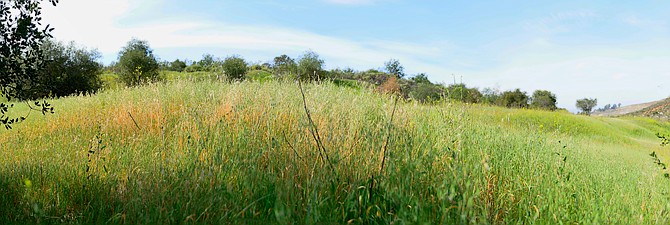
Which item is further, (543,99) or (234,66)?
(543,99)

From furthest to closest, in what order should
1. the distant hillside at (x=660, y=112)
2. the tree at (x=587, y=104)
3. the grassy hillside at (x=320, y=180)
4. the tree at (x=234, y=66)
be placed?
the tree at (x=587, y=104) → the distant hillside at (x=660, y=112) → the tree at (x=234, y=66) → the grassy hillside at (x=320, y=180)

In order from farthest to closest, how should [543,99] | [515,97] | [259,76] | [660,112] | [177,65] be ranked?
[543,99], [660,112], [177,65], [515,97], [259,76]

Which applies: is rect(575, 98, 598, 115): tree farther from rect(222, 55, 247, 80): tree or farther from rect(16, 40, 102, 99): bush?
rect(16, 40, 102, 99): bush

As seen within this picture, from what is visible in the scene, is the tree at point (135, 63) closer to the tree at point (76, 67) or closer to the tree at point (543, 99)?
the tree at point (76, 67)

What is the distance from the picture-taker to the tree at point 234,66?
884 inches

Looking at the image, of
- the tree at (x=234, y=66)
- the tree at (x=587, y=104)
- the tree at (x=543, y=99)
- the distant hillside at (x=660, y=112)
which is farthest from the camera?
the tree at (x=587, y=104)

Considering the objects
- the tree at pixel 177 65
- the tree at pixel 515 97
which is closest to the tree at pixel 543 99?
the tree at pixel 515 97

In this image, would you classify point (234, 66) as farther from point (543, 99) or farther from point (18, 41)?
point (543, 99)

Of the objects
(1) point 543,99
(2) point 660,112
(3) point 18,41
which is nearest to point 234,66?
(3) point 18,41

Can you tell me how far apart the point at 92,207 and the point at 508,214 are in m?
3.85

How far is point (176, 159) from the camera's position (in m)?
4.71

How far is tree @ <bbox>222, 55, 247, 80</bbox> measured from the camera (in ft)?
73.6

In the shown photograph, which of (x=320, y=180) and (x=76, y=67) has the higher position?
(x=76, y=67)

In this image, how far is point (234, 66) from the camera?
22891 millimetres
